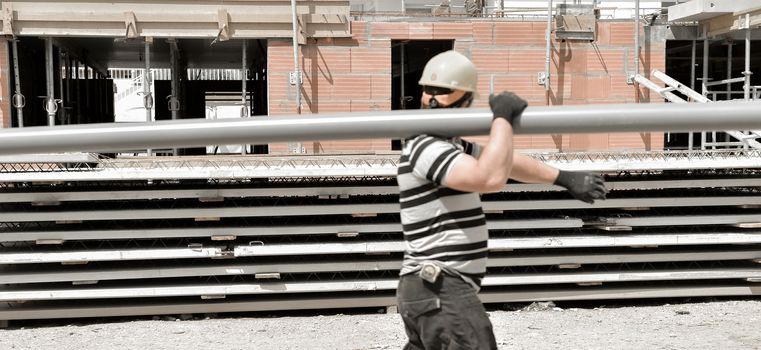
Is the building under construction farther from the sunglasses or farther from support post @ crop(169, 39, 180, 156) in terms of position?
the sunglasses

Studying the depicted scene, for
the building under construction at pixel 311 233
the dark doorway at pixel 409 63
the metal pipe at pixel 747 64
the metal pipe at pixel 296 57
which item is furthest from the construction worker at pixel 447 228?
the metal pipe at pixel 747 64

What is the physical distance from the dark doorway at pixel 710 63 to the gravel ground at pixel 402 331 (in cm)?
591

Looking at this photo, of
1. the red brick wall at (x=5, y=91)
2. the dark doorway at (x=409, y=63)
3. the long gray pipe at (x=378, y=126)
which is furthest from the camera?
the dark doorway at (x=409, y=63)

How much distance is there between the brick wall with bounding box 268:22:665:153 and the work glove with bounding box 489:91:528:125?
953 centimetres

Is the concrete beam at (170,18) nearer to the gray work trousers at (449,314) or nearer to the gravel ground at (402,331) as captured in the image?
the gravel ground at (402,331)

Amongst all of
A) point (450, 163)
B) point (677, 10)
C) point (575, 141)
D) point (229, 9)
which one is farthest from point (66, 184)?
point (677, 10)

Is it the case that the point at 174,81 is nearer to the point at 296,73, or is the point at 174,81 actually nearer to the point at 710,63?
the point at 296,73

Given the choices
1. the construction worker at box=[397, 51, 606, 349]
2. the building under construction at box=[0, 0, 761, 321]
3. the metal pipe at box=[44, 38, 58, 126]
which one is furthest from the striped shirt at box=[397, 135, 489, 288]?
the metal pipe at box=[44, 38, 58, 126]

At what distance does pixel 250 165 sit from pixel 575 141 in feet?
22.1

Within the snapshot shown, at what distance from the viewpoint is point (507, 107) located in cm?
204

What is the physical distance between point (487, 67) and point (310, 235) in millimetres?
5164

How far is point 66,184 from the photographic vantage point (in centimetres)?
784

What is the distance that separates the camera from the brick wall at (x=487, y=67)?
11.8 meters

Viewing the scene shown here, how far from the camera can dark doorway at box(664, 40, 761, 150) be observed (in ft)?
44.9
